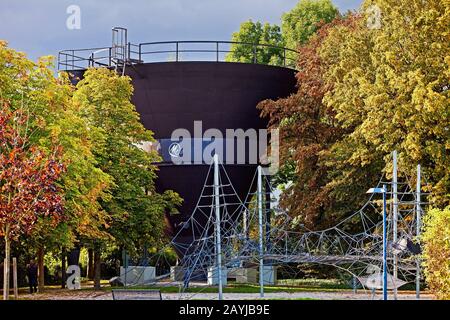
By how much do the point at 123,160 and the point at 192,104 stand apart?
5.39 m

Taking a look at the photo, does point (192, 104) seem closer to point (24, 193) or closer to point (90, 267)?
point (90, 267)

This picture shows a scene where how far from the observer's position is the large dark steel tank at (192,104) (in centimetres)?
3775

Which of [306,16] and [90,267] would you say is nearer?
[90,267]

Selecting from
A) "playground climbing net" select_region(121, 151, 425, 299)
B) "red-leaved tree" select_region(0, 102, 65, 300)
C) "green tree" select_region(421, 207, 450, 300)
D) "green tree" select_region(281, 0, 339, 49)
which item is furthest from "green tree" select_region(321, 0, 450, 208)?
"red-leaved tree" select_region(0, 102, 65, 300)

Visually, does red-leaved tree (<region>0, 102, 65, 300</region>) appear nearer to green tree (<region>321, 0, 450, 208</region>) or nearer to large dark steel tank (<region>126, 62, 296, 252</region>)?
green tree (<region>321, 0, 450, 208</region>)

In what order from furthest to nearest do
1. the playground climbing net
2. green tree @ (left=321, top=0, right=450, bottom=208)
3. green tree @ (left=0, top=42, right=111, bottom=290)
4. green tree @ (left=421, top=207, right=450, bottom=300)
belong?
green tree @ (left=321, top=0, right=450, bottom=208), the playground climbing net, green tree @ (left=0, top=42, right=111, bottom=290), green tree @ (left=421, top=207, right=450, bottom=300)

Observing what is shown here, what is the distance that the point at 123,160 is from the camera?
34094 millimetres

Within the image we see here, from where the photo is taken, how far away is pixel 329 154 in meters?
34.9

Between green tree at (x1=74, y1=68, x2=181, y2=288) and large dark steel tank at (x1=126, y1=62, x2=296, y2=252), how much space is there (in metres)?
2.69

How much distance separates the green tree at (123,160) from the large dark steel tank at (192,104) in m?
2.69

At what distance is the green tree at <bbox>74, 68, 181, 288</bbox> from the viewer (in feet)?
110

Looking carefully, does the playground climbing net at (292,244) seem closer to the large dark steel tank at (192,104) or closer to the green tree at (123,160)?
the large dark steel tank at (192,104)

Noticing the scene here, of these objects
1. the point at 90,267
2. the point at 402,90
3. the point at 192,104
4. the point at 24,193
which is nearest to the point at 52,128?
the point at 24,193

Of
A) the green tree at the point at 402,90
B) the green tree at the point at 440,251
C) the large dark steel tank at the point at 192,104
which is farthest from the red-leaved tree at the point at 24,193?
the large dark steel tank at the point at 192,104
